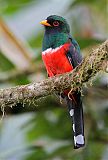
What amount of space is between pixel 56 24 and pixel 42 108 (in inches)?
54.3

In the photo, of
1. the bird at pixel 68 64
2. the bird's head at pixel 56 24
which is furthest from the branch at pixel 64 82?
the bird's head at pixel 56 24

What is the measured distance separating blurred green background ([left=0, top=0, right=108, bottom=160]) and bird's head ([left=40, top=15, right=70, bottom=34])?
1.00 m

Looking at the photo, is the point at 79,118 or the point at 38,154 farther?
the point at 38,154

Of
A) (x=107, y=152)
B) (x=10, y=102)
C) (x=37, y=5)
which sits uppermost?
(x=37, y=5)

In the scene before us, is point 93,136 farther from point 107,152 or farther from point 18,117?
point 18,117

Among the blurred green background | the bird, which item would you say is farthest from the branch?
the blurred green background

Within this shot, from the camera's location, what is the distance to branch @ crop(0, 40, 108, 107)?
11.3 feet

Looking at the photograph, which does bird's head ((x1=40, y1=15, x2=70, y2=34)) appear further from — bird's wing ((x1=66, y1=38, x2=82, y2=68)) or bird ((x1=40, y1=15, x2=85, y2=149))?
bird's wing ((x1=66, y1=38, x2=82, y2=68))

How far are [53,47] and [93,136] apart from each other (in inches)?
63.3

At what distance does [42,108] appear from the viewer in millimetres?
5496

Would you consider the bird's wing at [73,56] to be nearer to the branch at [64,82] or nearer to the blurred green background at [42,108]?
the branch at [64,82]

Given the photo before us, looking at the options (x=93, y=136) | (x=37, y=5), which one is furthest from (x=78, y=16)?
(x=93, y=136)

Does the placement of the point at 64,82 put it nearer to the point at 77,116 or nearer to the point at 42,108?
the point at 77,116

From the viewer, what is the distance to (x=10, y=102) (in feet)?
12.9
